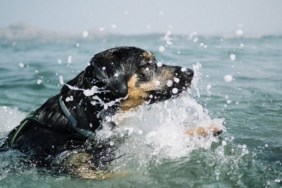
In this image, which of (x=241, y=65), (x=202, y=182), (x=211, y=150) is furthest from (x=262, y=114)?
(x=241, y=65)

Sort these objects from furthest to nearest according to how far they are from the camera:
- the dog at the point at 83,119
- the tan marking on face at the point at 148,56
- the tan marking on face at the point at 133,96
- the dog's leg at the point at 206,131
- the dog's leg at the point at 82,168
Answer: the tan marking on face at the point at 148,56
the dog's leg at the point at 206,131
the tan marking on face at the point at 133,96
the dog at the point at 83,119
the dog's leg at the point at 82,168

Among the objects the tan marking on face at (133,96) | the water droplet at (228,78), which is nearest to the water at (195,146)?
the tan marking on face at (133,96)

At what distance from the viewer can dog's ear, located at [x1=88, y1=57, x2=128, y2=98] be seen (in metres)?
4.50

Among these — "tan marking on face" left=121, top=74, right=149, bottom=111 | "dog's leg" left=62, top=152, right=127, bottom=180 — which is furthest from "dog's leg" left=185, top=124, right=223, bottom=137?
"dog's leg" left=62, top=152, right=127, bottom=180

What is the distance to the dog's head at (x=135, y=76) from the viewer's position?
4559mm

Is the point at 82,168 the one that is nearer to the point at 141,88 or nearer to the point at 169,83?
the point at 141,88

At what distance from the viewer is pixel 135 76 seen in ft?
16.2

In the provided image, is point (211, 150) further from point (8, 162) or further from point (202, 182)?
point (8, 162)

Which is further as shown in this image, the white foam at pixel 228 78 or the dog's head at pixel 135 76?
the white foam at pixel 228 78

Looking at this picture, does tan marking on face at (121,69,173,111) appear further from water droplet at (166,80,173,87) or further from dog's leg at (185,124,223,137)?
dog's leg at (185,124,223,137)

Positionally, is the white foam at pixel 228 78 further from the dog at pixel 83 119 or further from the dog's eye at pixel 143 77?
the dog at pixel 83 119

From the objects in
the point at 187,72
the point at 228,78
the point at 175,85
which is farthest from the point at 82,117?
the point at 228,78

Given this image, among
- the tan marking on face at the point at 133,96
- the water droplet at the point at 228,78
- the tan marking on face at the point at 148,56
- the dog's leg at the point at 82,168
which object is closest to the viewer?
the dog's leg at the point at 82,168

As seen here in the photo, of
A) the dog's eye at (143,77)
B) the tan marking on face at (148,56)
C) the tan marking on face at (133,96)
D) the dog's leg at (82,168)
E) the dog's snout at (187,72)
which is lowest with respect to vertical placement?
the dog's leg at (82,168)
